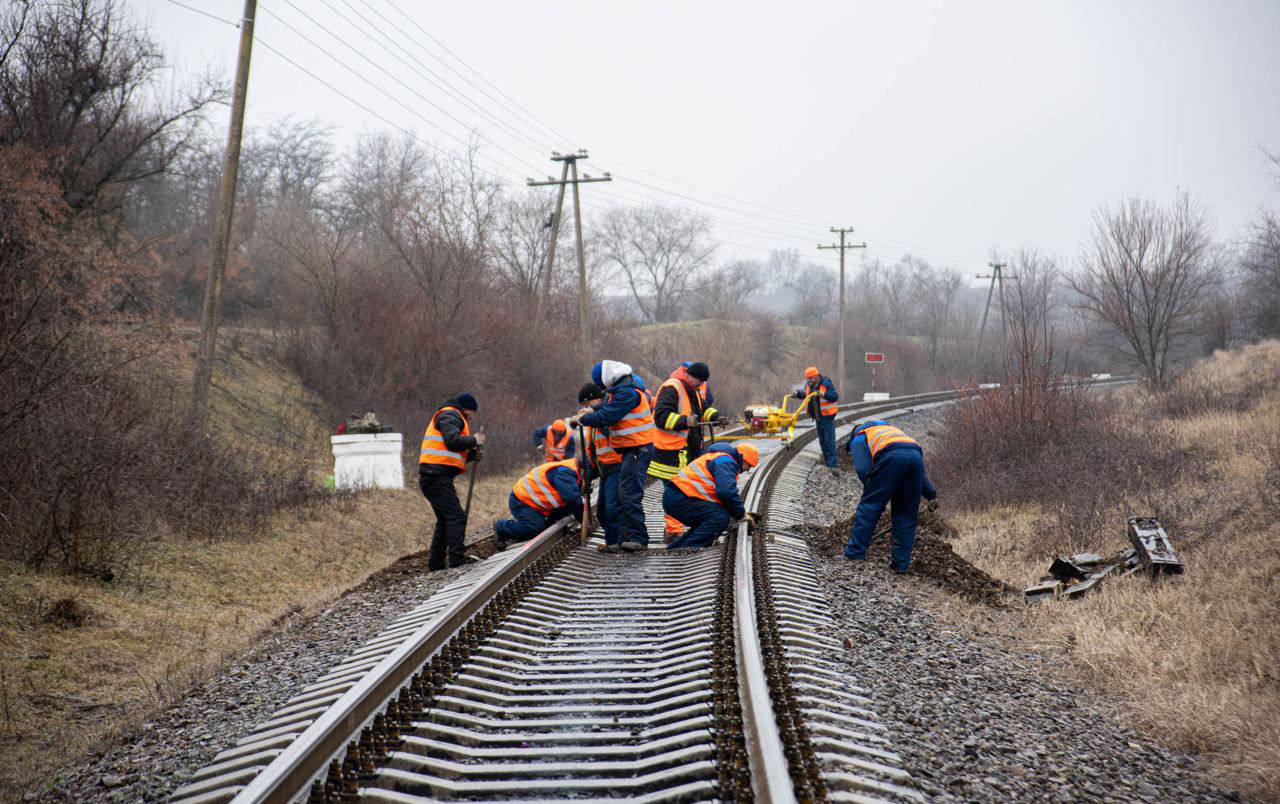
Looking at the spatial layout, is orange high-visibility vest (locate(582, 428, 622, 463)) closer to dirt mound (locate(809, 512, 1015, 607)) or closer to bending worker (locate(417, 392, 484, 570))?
bending worker (locate(417, 392, 484, 570))

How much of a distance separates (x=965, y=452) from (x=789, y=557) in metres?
9.12

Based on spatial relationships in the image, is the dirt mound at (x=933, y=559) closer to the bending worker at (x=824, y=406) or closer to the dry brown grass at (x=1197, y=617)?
the dry brown grass at (x=1197, y=617)

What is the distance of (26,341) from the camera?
856cm

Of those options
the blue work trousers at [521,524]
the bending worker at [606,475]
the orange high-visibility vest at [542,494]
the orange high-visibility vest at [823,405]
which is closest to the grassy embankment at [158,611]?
the blue work trousers at [521,524]

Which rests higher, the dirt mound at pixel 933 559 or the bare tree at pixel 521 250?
the bare tree at pixel 521 250

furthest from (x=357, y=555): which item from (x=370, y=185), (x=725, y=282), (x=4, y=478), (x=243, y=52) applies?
(x=725, y=282)

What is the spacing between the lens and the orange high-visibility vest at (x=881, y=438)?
854 centimetres

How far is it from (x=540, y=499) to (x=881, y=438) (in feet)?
11.4

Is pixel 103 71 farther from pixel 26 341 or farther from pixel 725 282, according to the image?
pixel 725 282

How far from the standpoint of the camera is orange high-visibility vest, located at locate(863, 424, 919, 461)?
28.0ft

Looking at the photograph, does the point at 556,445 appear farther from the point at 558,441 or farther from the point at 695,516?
the point at 695,516

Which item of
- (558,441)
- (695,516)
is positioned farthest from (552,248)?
(695,516)

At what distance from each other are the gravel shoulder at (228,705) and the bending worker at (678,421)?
297 cm

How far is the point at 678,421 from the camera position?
9.82 meters
